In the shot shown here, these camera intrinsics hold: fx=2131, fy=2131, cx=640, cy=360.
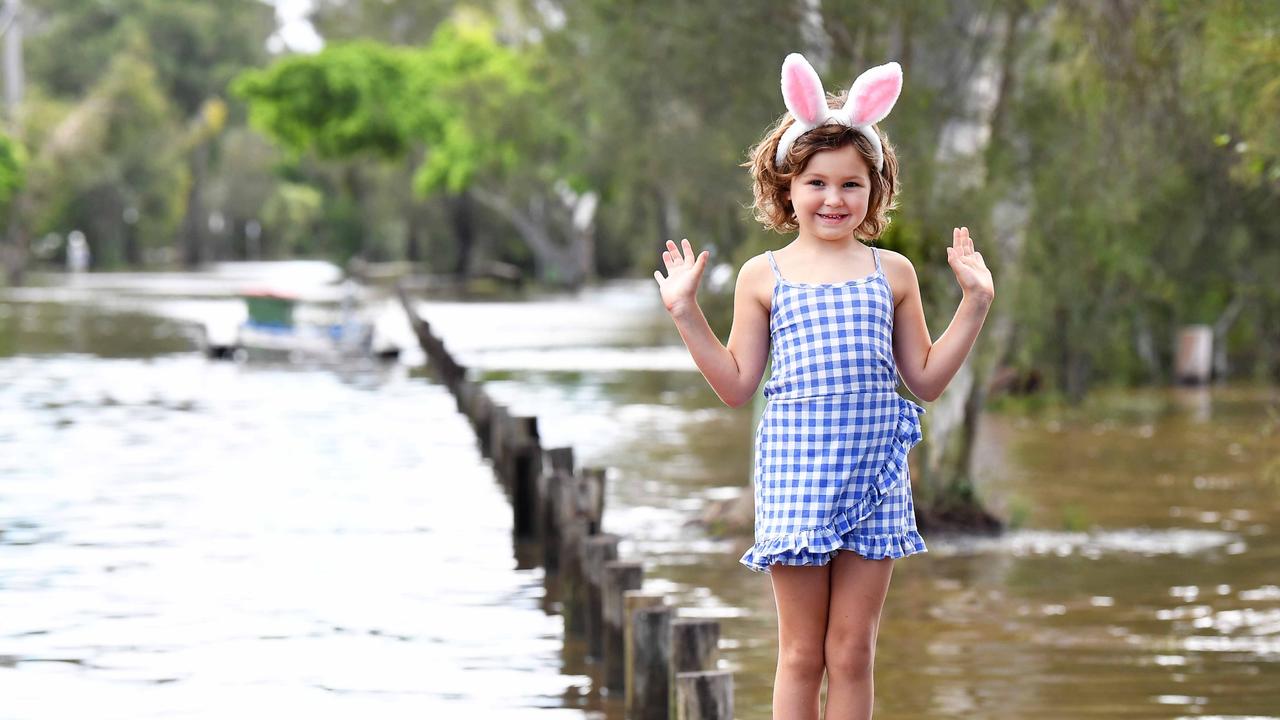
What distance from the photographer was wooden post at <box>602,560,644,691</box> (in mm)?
9211

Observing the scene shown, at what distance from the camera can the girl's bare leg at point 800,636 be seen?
470 cm

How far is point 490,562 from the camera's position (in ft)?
43.6

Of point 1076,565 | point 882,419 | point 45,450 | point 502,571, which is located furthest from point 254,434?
point 882,419

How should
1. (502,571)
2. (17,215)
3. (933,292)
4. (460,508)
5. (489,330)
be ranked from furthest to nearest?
(17,215) → (489,330) → (460,508) → (933,292) → (502,571)

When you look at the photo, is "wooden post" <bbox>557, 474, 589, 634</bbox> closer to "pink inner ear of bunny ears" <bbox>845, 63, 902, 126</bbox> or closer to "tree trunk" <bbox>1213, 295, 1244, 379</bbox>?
"pink inner ear of bunny ears" <bbox>845, 63, 902, 126</bbox>

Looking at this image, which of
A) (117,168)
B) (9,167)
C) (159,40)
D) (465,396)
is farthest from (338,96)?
(159,40)

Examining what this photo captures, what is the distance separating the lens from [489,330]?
39312 mm

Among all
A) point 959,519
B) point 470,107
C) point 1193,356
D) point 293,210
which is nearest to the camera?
point 959,519

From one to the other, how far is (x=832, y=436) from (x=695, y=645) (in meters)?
3.00

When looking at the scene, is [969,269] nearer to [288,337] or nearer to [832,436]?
[832,436]

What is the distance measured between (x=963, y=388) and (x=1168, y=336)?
14.4m

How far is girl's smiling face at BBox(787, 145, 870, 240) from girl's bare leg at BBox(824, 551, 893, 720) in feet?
2.39

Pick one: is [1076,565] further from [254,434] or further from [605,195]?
[605,195]

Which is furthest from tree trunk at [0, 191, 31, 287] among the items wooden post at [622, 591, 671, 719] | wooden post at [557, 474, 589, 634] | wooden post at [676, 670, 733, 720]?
wooden post at [676, 670, 733, 720]
